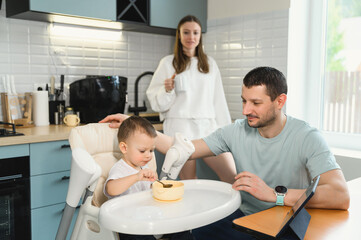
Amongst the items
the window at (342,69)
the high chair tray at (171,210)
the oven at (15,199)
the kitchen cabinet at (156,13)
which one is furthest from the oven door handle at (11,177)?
the window at (342,69)

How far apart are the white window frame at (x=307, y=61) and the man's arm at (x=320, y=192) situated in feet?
5.41

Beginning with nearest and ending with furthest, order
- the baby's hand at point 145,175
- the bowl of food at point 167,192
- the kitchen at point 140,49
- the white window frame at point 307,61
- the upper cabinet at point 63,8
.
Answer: the bowl of food at point 167,192 → the baby's hand at point 145,175 → the upper cabinet at point 63,8 → the kitchen at point 140,49 → the white window frame at point 307,61

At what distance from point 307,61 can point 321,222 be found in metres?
2.18

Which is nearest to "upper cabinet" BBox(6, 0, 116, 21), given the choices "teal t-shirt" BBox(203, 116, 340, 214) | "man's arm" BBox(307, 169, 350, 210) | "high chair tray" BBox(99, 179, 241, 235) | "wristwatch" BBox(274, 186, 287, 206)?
"teal t-shirt" BBox(203, 116, 340, 214)

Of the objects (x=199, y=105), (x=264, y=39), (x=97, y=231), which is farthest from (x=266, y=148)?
(x=264, y=39)

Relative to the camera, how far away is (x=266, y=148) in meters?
1.81

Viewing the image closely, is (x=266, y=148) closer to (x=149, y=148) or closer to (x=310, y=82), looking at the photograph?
(x=149, y=148)

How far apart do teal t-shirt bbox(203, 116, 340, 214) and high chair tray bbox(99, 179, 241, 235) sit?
0.30 meters

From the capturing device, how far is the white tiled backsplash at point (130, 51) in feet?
9.58

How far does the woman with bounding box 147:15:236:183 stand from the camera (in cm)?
291

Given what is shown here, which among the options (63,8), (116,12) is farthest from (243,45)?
(63,8)

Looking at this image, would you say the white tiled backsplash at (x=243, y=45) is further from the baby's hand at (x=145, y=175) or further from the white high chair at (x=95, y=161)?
the baby's hand at (x=145, y=175)

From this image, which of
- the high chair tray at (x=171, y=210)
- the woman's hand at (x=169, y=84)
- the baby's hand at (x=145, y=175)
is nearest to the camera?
the high chair tray at (x=171, y=210)

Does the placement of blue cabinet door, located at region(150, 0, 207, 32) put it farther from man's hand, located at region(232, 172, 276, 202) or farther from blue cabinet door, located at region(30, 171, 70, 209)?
man's hand, located at region(232, 172, 276, 202)
